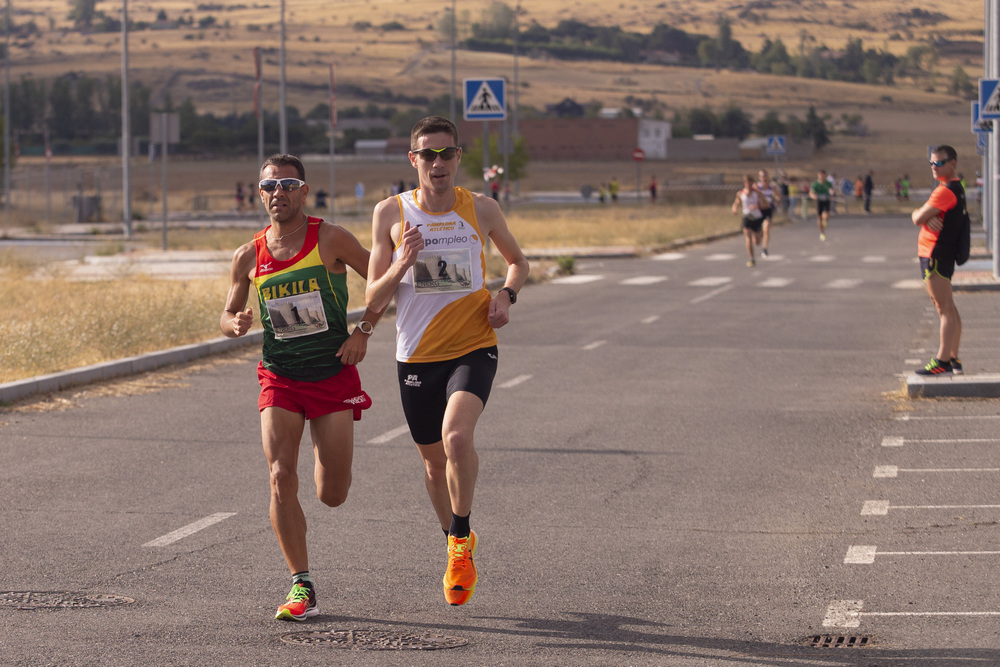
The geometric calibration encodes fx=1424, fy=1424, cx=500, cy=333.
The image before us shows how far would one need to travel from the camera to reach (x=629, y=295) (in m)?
23.6

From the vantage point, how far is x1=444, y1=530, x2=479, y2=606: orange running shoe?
19.2 ft

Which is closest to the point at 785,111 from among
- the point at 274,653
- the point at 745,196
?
the point at 745,196

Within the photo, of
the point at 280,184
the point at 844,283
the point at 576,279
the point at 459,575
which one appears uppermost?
the point at 280,184

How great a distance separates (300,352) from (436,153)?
3.40 ft

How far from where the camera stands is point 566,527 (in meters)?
7.57

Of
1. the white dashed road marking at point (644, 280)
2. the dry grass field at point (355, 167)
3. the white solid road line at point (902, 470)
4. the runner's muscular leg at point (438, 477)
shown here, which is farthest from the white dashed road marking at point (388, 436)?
the white dashed road marking at point (644, 280)

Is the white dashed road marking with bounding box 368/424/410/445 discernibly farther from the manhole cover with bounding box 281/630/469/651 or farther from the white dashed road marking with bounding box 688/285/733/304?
the white dashed road marking with bounding box 688/285/733/304

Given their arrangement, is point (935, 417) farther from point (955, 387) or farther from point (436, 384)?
point (436, 384)

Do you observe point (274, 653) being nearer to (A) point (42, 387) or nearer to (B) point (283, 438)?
(B) point (283, 438)

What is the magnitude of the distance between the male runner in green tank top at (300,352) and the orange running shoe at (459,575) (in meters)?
0.60

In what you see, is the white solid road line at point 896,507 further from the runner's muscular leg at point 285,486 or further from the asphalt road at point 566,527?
the runner's muscular leg at point 285,486

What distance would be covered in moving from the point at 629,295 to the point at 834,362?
359 inches

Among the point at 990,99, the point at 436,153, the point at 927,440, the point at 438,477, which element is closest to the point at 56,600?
the point at 438,477

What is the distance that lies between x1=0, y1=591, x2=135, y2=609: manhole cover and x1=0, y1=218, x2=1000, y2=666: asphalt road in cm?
4
